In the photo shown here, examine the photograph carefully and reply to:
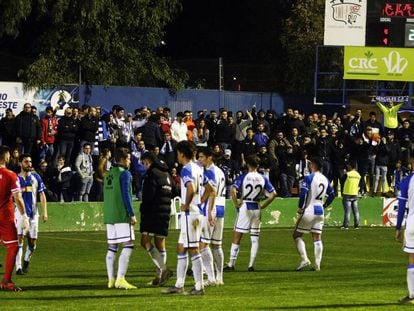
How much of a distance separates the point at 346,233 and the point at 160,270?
58.4 feet

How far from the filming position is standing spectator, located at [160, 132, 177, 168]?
38406 mm

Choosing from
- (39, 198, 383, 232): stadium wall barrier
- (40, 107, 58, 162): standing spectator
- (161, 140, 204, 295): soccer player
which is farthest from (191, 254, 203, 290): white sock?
(40, 107, 58, 162): standing spectator

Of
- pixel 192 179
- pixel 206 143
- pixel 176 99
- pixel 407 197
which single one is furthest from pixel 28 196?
pixel 176 99

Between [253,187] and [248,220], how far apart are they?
66 centimetres

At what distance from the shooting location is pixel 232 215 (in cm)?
3994

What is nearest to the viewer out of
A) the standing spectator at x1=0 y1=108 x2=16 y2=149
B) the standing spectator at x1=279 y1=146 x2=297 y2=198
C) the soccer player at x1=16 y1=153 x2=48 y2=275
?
the soccer player at x1=16 y1=153 x2=48 y2=275

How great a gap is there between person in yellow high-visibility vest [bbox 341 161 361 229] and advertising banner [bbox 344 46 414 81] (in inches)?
214

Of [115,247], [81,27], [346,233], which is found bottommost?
[346,233]

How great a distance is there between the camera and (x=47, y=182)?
3666cm

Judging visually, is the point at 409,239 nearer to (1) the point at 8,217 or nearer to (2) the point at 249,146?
(1) the point at 8,217

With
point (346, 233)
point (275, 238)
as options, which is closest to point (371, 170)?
point (346, 233)

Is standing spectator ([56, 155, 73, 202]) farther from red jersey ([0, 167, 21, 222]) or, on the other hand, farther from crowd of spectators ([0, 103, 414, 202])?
red jersey ([0, 167, 21, 222])

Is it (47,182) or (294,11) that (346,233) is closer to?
(47,182)

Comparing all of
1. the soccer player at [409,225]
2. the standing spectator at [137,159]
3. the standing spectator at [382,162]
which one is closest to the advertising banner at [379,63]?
the standing spectator at [382,162]
